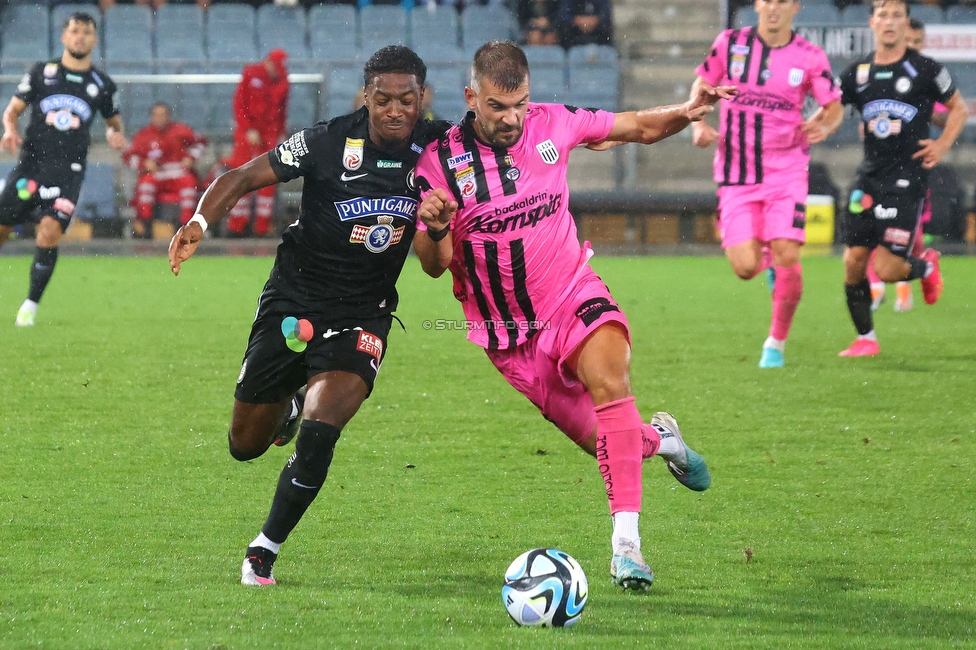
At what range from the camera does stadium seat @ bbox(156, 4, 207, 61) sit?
21.9 metres

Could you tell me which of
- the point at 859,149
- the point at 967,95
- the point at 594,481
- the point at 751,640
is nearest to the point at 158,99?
the point at 859,149

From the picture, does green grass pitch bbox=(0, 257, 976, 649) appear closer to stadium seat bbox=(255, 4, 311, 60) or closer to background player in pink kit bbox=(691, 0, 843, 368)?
background player in pink kit bbox=(691, 0, 843, 368)

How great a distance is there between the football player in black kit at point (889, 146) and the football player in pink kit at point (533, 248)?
197 inches

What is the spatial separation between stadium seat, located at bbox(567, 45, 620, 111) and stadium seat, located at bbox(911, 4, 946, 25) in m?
5.57

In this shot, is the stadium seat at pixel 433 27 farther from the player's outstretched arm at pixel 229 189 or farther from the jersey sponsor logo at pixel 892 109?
the player's outstretched arm at pixel 229 189

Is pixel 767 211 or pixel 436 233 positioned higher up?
pixel 436 233

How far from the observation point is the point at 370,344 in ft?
15.2

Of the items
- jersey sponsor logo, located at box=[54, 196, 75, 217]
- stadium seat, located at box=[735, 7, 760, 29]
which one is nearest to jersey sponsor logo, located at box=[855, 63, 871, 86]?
jersey sponsor logo, located at box=[54, 196, 75, 217]

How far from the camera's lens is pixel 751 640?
3.63 m

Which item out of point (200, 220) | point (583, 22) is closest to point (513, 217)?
point (200, 220)

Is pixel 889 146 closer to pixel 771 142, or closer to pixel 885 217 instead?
pixel 885 217

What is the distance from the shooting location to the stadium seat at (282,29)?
72.7 feet

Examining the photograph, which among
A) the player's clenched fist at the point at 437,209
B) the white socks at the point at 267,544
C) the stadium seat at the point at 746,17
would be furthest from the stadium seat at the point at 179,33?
the white socks at the point at 267,544

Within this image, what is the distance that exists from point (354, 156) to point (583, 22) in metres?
17.1
